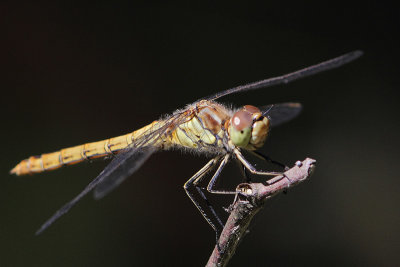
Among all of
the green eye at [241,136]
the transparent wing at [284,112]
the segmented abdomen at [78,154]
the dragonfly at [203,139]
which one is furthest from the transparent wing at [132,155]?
the transparent wing at [284,112]

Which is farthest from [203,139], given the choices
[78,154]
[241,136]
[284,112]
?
[78,154]

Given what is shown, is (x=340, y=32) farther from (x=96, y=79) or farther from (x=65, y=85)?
(x=65, y=85)

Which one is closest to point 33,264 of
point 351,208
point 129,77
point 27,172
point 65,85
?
point 27,172

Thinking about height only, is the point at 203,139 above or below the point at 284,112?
above

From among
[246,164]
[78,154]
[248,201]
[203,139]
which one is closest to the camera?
[248,201]

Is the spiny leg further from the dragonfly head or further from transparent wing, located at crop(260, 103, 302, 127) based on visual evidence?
transparent wing, located at crop(260, 103, 302, 127)

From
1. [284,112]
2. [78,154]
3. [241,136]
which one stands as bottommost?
[284,112]

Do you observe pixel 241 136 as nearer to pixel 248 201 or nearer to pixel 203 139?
pixel 203 139
